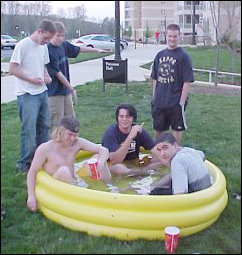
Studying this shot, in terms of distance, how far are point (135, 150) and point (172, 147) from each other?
125cm

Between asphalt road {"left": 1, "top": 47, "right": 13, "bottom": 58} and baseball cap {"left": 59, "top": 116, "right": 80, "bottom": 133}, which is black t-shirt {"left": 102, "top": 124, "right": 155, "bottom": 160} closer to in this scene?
baseball cap {"left": 59, "top": 116, "right": 80, "bottom": 133}

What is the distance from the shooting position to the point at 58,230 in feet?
11.5

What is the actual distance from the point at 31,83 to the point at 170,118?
64.6 inches

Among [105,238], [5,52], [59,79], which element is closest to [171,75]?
[59,79]

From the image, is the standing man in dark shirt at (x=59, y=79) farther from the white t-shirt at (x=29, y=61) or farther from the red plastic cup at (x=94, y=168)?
the red plastic cup at (x=94, y=168)

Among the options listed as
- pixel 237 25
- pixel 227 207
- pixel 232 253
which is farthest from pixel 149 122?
pixel 237 25

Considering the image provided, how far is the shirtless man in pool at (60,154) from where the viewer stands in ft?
12.4

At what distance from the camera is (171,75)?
5020 mm

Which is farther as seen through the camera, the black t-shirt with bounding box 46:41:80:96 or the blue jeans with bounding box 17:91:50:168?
the black t-shirt with bounding box 46:41:80:96

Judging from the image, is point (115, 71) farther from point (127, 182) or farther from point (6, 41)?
point (6, 41)

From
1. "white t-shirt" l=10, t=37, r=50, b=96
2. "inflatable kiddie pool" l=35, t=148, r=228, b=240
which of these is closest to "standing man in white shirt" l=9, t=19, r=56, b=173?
"white t-shirt" l=10, t=37, r=50, b=96

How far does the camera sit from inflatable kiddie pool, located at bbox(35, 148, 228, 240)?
334cm

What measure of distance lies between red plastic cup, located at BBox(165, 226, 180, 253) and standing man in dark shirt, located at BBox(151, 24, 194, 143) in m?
2.09

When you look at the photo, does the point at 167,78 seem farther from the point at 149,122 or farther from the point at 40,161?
the point at 149,122
